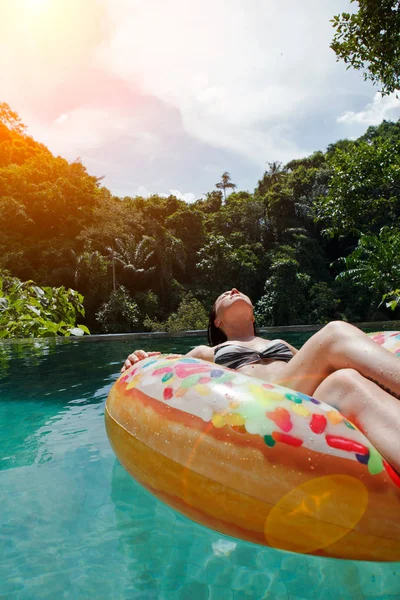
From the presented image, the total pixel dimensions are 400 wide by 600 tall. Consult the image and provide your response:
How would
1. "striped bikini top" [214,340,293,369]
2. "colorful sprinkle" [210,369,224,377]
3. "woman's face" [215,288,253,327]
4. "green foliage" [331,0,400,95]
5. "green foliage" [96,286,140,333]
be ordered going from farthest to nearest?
"green foliage" [96,286,140,333] < "green foliage" [331,0,400,95] < "woman's face" [215,288,253,327] < "striped bikini top" [214,340,293,369] < "colorful sprinkle" [210,369,224,377]

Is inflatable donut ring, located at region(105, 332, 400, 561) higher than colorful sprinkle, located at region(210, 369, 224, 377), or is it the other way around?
colorful sprinkle, located at region(210, 369, 224, 377)

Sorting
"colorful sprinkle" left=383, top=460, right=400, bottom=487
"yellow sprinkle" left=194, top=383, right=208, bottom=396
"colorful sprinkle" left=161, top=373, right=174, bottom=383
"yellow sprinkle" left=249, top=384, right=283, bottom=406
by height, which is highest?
"colorful sprinkle" left=161, top=373, right=174, bottom=383

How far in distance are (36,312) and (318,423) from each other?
7.97 m

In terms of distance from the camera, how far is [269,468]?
1.40m

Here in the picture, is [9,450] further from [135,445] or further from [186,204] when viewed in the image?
[186,204]

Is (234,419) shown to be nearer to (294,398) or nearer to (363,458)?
(294,398)

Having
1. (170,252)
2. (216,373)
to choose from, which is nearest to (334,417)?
(216,373)

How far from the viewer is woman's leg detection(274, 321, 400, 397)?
5.08 ft

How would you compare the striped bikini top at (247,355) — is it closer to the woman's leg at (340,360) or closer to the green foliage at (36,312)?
the woman's leg at (340,360)

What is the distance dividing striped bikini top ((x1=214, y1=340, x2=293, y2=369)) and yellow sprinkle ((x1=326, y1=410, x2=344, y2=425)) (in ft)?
3.50

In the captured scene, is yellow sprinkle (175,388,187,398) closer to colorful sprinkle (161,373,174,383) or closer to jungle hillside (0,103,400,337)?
colorful sprinkle (161,373,174,383)

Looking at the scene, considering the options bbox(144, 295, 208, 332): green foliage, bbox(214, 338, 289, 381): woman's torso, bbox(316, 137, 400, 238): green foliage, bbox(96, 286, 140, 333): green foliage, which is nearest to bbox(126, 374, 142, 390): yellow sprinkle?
bbox(214, 338, 289, 381): woman's torso

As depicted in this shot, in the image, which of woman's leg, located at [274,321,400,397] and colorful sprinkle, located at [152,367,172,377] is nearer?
woman's leg, located at [274,321,400,397]

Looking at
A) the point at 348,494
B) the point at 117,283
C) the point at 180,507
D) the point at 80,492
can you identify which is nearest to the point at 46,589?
the point at 180,507
